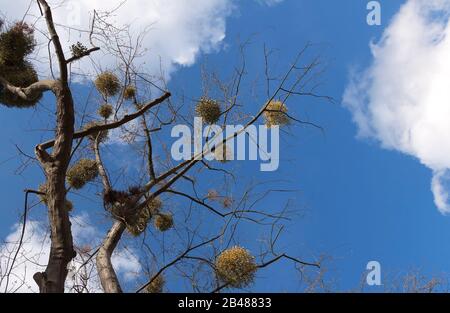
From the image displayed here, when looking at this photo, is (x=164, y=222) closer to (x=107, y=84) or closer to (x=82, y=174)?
(x=82, y=174)

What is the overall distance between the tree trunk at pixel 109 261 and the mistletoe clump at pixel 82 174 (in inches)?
42.0

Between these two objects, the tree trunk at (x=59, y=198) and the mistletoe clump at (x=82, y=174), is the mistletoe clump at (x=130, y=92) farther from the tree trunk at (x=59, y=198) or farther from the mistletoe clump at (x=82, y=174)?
the tree trunk at (x=59, y=198)

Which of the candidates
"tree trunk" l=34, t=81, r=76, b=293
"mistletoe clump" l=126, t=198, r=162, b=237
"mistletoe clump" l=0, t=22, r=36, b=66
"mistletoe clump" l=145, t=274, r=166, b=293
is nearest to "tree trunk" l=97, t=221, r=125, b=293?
"mistletoe clump" l=126, t=198, r=162, b=237

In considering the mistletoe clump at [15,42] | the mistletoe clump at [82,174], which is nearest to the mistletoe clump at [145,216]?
the mistletoe clump at [82,174]

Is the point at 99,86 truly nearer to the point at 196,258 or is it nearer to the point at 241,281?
the point at 196,258

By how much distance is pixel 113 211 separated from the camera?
14.8 ft

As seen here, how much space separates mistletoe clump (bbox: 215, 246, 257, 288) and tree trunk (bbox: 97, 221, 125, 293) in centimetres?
94

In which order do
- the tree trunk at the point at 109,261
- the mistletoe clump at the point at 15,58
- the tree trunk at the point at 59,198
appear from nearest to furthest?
the tree trunk at the point at 59,198, the tree trunk at the point at 109,261, the mistletoe clump at the point at 15,58

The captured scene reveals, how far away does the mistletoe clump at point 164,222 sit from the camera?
538 centimetres

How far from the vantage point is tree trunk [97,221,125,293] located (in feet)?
12.2

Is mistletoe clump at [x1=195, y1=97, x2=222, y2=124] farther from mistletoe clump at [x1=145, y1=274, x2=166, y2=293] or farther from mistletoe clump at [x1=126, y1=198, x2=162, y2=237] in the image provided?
mistletoe clump at [x1=145, y1=274, x2=166, y2=293]

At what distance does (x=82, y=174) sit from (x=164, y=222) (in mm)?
1040

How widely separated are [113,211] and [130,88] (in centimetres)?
137
